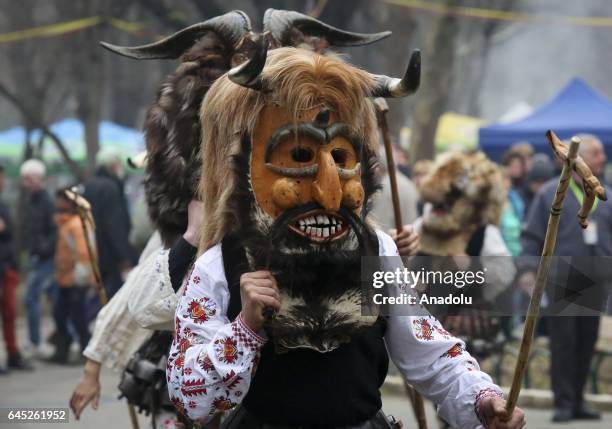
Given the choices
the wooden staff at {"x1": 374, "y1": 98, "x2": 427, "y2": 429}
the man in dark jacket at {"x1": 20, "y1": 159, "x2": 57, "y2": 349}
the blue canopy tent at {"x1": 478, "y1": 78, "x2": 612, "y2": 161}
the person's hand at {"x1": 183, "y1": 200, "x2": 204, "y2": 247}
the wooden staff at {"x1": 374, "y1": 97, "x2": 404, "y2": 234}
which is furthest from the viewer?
the blue canopy tent at {"x1": 478, "y1": 78, "x2": 612, "y2": 161}

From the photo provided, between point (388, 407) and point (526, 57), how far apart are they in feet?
151

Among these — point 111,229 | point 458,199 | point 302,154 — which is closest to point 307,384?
point 302,154

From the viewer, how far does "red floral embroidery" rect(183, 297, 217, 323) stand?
134 inches

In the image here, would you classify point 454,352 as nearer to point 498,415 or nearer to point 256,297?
point 498,415

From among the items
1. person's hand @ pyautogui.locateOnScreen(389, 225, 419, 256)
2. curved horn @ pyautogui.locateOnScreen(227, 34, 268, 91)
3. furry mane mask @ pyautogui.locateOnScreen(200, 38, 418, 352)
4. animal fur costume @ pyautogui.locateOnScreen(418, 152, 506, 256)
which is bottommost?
animal fur costume @ pyautogui.locateOnScreen(418, 152, 506, 256)

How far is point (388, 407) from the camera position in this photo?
372 inches

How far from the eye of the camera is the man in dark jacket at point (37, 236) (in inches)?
499

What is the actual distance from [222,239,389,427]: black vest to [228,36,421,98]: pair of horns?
46cm

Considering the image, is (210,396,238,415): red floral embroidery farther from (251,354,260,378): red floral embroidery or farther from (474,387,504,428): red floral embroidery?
(474,387,504,428): red floral embroidery

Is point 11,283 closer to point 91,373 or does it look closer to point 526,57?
point 91,373

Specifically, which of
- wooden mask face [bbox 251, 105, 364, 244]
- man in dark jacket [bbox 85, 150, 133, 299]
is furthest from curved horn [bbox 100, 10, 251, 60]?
man in dark jacket [bbox 85, 150, 133, 299]

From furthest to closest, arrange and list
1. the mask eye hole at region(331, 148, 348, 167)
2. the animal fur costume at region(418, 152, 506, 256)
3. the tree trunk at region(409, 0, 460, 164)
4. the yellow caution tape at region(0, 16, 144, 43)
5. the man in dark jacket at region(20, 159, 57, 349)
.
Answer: the yellow caution tape at region(0, 16, 144, 43)
the tree trunk at region(409, 0, 460, 164)
the man in dark jacket at region(20, 159, 57, 349)
the animal fur costume at region(418, 152, 506, 256)
the mask eye hole at region(331, 148, 348, 167)

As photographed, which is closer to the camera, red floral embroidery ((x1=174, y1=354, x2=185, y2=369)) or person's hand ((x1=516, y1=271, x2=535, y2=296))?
red floral embroidery ((x1=174, y1=354, x2=185, y2=369))
